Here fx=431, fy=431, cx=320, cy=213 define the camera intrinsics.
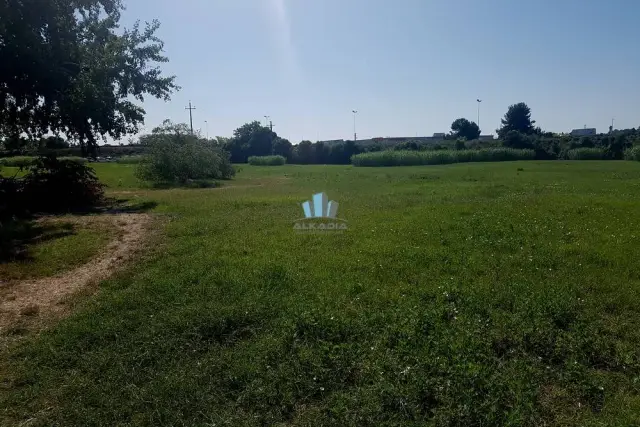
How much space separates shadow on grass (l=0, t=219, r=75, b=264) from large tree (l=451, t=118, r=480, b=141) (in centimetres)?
9243

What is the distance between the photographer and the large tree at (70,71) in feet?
43.1

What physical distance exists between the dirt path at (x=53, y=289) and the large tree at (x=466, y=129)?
9400cm

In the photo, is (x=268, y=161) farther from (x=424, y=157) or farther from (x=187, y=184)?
(x=187, y=184)

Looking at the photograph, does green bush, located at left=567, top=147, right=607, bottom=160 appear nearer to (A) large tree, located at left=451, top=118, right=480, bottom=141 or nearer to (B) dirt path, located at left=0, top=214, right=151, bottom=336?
(A) large tree, located at left=451, top=118, right=480, bottom=141

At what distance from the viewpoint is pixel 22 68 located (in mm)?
13719

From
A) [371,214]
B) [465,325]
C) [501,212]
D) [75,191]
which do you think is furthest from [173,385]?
[75,191]

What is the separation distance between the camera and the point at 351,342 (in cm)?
436

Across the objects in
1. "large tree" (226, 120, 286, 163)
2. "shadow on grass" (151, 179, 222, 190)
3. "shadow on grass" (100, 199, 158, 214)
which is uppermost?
"large tree" (226, 120, 286, 163)

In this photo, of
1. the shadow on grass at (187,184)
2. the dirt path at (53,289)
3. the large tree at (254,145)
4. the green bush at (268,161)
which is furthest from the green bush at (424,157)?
the dirt path at (53,289)

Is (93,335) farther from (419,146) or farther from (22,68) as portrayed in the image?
(419,146)

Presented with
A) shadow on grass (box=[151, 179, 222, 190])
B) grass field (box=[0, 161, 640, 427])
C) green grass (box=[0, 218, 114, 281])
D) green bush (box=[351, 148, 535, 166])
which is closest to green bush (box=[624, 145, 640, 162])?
green bush (box=[351, 148, 535, 166])

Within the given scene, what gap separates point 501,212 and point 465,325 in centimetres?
763

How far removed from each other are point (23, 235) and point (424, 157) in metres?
46.7

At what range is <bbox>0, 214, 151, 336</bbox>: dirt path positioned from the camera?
5410mm
